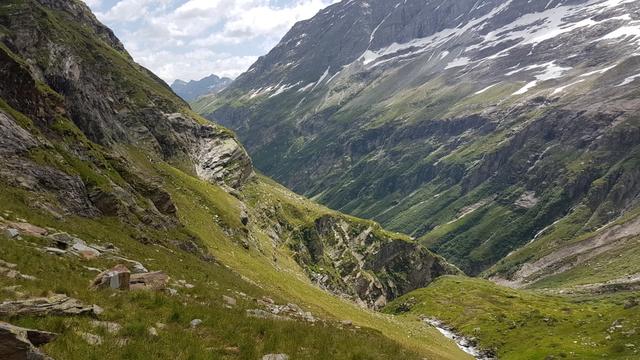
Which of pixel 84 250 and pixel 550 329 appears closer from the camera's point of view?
pixel 84 250

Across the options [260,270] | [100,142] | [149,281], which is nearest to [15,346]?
[149,281]

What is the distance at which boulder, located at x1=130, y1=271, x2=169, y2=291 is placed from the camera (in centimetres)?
2592

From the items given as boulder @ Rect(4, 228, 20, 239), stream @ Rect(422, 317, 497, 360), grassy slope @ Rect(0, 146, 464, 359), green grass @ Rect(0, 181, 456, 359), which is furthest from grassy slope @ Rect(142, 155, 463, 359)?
stream @ Rect(422, 317, 497, 360)

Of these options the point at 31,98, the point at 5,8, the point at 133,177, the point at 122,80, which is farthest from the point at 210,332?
the point at 122,80

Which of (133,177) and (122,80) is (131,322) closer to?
(133,177)

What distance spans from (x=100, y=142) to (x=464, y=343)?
12710cm

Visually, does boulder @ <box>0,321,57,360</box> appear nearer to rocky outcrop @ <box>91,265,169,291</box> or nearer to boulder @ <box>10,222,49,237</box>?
rocky outcrop @ <box>91,265,169,291</box>

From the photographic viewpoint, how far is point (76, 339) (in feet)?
51.1

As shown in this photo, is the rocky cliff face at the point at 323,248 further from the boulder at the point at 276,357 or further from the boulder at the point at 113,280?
the boulder at the point at 276,357

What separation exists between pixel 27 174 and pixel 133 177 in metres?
27.3

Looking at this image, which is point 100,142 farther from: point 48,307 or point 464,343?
point 464,343

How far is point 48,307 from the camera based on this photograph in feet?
56.9

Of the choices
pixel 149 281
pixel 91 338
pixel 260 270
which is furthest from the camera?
pixel 260 270

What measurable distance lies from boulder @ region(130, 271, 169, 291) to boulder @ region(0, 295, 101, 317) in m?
6.30
